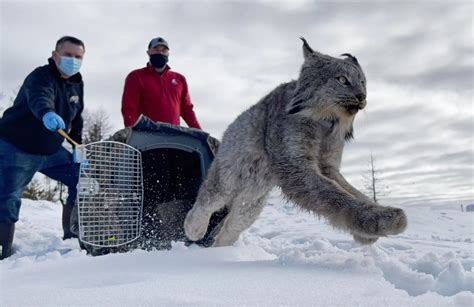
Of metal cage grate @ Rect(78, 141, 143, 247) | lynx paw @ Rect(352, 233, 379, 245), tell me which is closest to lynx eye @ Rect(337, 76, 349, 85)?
lynx paw @ Rect(352, 233, 379, 245)

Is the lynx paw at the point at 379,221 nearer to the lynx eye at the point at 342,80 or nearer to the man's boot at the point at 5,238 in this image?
the lynx eye at the point at 342,80

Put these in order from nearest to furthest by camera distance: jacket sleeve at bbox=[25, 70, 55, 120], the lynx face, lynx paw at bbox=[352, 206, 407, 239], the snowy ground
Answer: the snowy ground, lynx paw at bbox=[352, 206, 407, 239], the lynx face, jacket sleeve at bbox=[25, 70, 55, 120]

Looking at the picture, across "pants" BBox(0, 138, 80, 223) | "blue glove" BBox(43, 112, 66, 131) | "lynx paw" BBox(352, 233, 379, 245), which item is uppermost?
"blue glove" BBox(43, 112, 66, 131)

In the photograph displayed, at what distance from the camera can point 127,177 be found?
4375mm

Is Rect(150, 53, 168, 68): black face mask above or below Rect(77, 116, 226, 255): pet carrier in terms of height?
above

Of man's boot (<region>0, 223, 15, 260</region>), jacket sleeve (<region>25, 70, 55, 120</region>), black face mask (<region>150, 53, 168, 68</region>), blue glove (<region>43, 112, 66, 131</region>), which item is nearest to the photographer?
blue glove (<region>43, 112, 66, 131</region>)

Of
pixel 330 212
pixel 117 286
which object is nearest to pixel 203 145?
pixel 330 212

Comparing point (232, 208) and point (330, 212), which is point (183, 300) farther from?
point (232, 208)

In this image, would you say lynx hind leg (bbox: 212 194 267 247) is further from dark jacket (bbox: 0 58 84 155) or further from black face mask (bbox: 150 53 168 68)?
black face mask (bbox: 150 53 168 68)

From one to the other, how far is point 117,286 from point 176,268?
0.66m

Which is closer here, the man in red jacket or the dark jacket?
the dark jacket

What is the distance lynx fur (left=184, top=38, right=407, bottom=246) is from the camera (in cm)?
292

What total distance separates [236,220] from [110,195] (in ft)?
4.29

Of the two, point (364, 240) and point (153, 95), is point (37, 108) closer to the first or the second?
point (153, 95)
